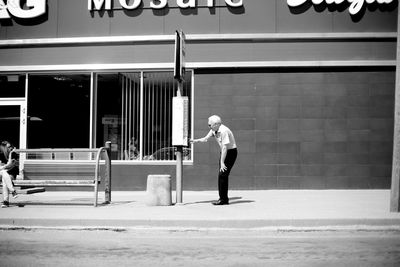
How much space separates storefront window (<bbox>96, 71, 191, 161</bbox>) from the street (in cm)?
592

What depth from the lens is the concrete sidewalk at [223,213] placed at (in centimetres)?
816

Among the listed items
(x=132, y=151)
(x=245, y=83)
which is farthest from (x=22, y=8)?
(x=245, y=83)

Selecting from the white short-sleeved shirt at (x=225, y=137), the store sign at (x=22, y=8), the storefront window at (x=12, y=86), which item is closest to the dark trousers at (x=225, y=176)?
the white short-sleeved shirt at (x=225, y=137)

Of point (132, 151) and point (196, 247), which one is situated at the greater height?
point (132, 151)

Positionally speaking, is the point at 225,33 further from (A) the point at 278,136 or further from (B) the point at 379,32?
(B) the point at 379,32

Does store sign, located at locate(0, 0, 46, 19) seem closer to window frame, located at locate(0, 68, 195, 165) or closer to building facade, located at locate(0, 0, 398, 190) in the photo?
building facade, located at locate(0, 0, 398, 190)

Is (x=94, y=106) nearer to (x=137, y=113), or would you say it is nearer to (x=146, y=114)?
(x=137, y=113)

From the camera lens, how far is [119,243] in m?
6.93

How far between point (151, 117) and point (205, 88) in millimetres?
1797

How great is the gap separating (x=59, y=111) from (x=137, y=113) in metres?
2.32

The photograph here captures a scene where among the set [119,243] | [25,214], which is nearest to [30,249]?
[119,243]

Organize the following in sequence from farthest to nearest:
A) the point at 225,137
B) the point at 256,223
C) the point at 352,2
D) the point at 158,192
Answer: the point at 352,2 < the point at 158,192 < the point at 225,137 < the point at 256,223

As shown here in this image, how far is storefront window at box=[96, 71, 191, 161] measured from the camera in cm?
1380

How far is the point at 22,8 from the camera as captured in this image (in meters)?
14.1
